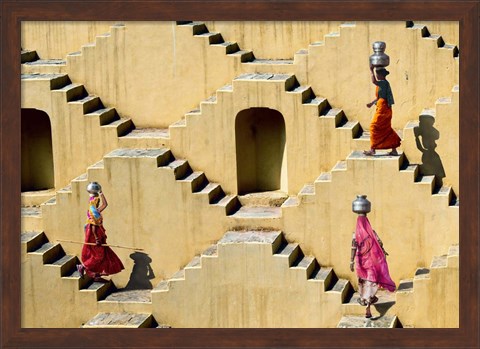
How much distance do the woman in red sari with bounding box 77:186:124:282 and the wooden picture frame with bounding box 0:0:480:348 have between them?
10.6 ft

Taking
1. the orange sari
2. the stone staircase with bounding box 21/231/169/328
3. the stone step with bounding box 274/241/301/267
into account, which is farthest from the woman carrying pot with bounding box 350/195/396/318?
the stone staircase with bounding box 21/231/169/328

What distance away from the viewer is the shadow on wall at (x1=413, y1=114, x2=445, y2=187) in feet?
101

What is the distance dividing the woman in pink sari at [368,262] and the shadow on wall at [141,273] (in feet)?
11.7

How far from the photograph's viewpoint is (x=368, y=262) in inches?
1153

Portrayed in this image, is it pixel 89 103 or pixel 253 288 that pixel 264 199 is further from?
pixel 89 103

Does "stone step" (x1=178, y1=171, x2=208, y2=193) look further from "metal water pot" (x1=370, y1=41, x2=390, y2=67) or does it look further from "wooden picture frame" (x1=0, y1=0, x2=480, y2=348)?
"wooden picture frame" (x1=0, y1=0, x2=480, y2=348)

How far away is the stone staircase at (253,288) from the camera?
29.8m

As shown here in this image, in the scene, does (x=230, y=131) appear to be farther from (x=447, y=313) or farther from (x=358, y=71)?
(x=447, y=313)

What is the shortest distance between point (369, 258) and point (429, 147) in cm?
240

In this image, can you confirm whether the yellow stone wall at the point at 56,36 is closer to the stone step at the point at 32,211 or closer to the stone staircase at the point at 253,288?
the stone step at the point at 32,211

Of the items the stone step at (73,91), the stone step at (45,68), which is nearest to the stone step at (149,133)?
the stone step at (73,91)

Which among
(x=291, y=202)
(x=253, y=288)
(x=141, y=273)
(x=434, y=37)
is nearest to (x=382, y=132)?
(x=291, y=202)
